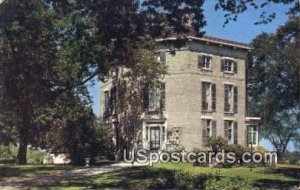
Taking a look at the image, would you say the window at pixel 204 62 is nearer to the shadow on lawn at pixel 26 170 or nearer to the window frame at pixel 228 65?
the window frame at pixel 228 65

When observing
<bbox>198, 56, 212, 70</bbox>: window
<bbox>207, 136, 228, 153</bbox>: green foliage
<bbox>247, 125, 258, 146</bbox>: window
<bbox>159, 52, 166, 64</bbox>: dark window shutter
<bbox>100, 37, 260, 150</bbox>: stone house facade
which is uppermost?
<bbox>159, 52, 166, 64</bbox>: dark window shutter

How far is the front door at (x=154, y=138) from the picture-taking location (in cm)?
1101

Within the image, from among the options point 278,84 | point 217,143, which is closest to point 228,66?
point 278,84

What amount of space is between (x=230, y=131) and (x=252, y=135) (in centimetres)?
46

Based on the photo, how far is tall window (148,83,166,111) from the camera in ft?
36.5

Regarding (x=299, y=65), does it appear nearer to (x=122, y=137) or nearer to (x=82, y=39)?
(x=122, y=137)

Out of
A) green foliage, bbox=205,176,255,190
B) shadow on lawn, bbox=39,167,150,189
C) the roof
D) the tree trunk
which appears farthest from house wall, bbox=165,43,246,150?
the tree trunk

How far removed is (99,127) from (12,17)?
3.01 meters

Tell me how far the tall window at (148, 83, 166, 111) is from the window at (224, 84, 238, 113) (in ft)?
3.62

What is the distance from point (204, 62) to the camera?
11312 millimetres

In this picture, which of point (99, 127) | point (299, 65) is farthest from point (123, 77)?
point (299, 65)

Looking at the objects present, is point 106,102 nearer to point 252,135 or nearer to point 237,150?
point 237,150

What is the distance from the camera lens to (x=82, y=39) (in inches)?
528

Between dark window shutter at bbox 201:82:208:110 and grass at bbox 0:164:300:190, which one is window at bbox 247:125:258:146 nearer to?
grass at bbox 0:164:300:190
